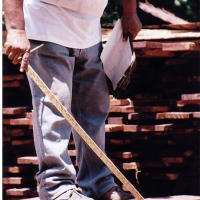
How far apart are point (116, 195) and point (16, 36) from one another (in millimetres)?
1053

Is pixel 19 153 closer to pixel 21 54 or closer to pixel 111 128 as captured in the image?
pixel 111 128

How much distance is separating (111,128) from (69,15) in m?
1.45

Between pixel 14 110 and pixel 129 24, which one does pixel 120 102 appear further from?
pixel 129 24

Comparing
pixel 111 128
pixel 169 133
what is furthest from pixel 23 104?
pixel 169 133

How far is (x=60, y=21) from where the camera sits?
133 inches

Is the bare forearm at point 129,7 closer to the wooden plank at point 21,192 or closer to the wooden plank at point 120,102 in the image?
the wooden plank at point 120,102

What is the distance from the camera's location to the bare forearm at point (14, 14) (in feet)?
10.4

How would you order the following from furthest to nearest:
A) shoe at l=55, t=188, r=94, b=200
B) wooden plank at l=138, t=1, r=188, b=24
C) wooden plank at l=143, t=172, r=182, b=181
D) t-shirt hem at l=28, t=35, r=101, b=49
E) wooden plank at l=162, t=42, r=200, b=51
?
wooden plank at l=138, t=1, r=188, b=24, wooden plank at l=143, t=172, r=182, b=181, wooden plank at l=162, t=42, r=200, b=51, t-shirt hem at l=28, t=35, r=101, b=49, shoe at l=55, t=188, r=94, b=200

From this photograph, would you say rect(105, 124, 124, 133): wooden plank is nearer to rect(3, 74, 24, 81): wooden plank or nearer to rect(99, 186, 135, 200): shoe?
rect(3, 74, 24, 81): wooden plank

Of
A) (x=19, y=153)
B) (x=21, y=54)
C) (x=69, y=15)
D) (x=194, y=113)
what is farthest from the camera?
(x=19, y=153)

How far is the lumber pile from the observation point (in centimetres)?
466

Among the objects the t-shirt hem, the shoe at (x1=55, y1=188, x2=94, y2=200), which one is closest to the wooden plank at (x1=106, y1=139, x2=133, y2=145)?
the t-shirt hem

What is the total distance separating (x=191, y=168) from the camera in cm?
488

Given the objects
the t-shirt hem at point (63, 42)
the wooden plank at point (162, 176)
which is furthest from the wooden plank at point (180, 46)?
the t-shirt hem at point (63, 42)
